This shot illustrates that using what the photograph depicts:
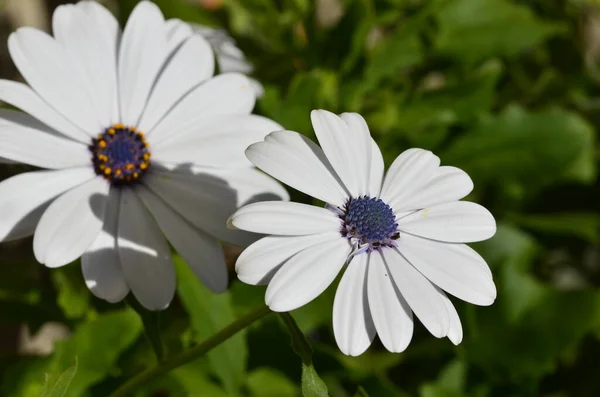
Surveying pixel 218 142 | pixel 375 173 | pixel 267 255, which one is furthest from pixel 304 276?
pixel 218 142

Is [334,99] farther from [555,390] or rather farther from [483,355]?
[555,390]

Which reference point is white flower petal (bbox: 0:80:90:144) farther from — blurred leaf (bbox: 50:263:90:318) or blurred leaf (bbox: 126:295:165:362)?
blurred leaf (bbox: 50:263:90:318)

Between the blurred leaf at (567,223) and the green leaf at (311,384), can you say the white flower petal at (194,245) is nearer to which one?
the green leaf at (311,384)

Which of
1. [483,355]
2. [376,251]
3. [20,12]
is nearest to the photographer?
[376,251]

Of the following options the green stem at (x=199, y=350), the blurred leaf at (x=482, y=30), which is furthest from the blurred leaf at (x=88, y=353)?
the blurred leaf at (x=482, y=30)

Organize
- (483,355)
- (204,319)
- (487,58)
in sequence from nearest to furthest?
(204,319) → (483,355) → (487,58)

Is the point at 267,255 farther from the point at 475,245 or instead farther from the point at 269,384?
the point at 475,245

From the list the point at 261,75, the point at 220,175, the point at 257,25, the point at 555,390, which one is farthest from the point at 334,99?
the point at 555,390
